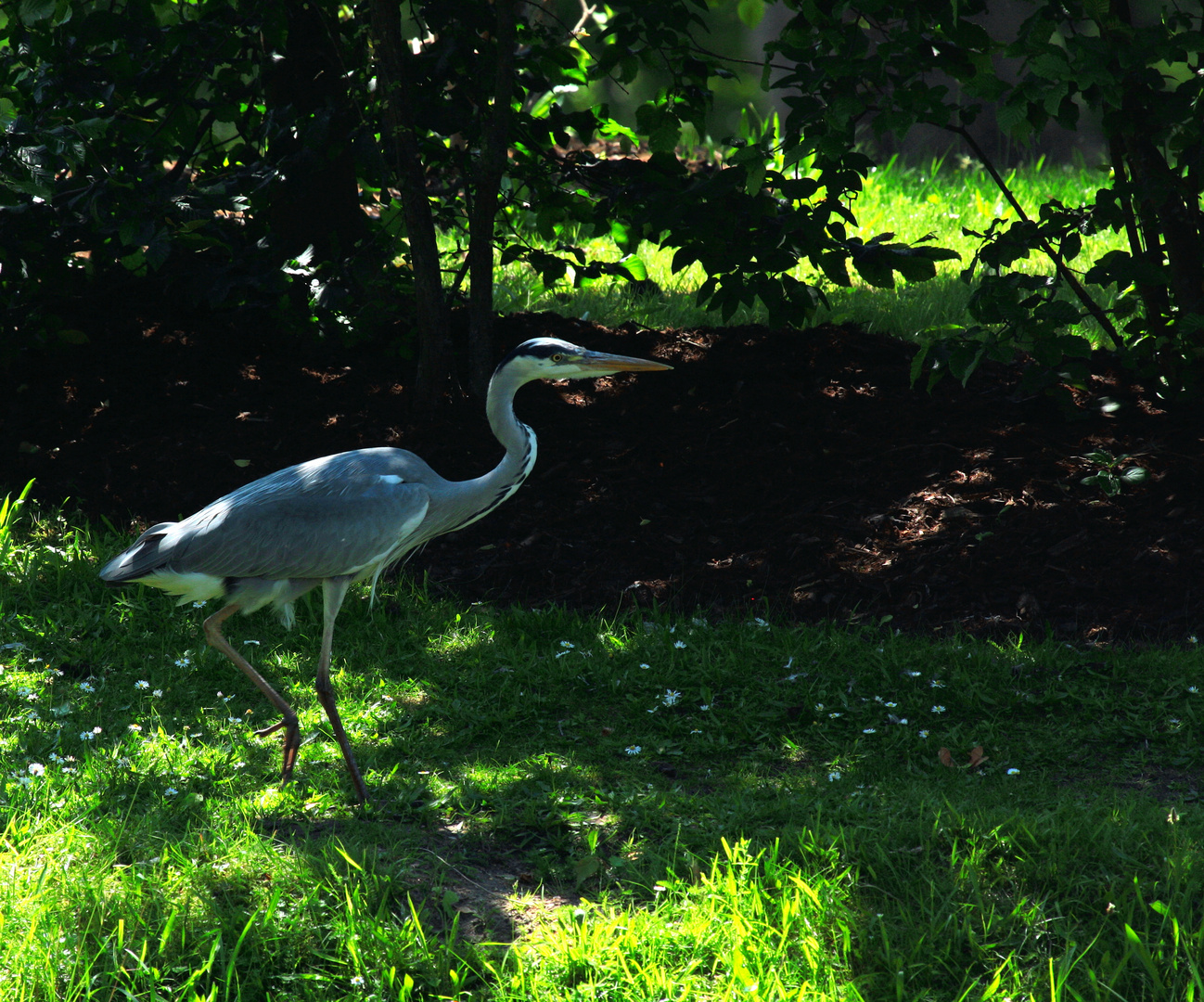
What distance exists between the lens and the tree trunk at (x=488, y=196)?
6031 millimetres

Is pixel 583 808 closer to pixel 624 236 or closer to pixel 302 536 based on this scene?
pixel 302 536

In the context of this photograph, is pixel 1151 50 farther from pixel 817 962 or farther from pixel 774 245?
pixel 817 962

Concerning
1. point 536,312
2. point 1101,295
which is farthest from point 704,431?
point 1101,295

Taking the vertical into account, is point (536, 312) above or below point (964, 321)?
above

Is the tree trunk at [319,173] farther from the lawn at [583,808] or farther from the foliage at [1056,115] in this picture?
the foliage at [1056,115]

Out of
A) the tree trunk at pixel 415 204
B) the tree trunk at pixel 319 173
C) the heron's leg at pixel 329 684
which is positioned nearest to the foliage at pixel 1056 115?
the tree trunk at pixel 415 204

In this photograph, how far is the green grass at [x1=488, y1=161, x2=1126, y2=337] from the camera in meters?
7.87

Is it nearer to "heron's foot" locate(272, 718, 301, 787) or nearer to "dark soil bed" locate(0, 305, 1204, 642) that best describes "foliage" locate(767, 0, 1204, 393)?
Answer: "dark soil bed" locate(0, 305, 1204, 642)

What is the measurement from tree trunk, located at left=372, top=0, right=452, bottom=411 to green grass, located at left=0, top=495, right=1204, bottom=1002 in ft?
5.60

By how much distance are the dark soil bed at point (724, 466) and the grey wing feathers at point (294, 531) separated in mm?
1245

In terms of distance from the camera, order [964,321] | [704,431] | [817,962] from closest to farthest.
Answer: [817,962] < [704,431] < [964,321]

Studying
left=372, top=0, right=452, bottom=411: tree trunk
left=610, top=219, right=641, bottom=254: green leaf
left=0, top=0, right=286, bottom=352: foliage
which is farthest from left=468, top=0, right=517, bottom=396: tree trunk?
left=0, top=0, right=286, bottom=352: foliage

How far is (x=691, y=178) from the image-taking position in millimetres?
6176

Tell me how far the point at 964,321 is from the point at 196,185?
16.1 ft
